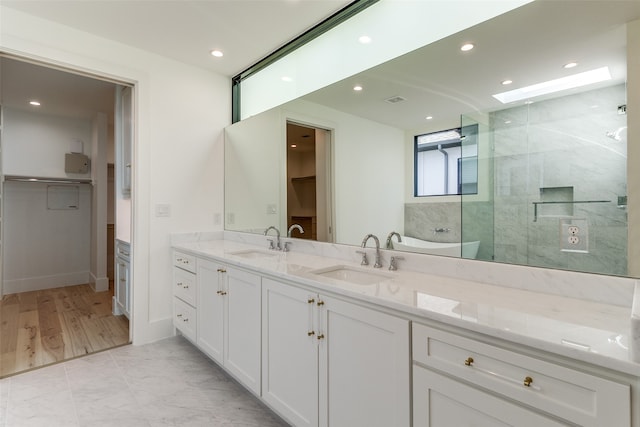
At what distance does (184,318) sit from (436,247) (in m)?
2.17

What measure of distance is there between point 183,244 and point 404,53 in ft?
7.92

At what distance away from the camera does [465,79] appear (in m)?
1.57

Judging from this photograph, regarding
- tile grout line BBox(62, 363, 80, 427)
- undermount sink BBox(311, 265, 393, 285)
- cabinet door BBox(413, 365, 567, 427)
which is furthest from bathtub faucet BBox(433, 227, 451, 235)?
tile grout line BBox(62, 363, 80, 427)

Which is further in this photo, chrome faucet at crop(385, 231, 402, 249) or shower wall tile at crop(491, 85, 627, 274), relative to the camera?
chrome faucet at crop(385, 231, 402, 249)

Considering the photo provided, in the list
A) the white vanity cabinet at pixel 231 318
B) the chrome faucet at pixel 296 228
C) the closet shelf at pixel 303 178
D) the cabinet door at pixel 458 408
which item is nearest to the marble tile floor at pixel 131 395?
the white vanity cabinet at pixel 231 318

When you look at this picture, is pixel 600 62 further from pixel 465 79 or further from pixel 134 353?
pixel 134 353

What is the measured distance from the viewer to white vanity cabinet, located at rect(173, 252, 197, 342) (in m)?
2.52

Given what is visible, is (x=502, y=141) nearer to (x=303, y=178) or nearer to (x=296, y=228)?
(x=303, y=178)

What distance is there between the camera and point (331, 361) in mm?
1368

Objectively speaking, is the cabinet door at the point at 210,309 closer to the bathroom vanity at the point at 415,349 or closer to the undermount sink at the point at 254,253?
the bathroom vanity at the point at 415,349

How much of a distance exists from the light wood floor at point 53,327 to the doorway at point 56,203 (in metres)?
0.01

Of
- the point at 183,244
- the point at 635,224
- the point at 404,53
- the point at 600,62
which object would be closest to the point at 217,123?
the point at 183,244

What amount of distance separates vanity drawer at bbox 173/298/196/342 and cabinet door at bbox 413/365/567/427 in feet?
6.52

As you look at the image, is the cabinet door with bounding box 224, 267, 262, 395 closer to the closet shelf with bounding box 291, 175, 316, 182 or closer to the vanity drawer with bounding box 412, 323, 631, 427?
the closet shelf with bounding box 291, 175, 316, 182
